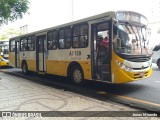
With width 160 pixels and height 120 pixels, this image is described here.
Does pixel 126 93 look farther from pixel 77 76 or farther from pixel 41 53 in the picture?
pixel 41 53

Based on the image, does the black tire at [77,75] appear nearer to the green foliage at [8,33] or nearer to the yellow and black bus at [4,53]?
the yellow and black bus at [4,53]

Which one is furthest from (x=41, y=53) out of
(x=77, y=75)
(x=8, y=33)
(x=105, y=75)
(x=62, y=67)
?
(x=8, y=33)

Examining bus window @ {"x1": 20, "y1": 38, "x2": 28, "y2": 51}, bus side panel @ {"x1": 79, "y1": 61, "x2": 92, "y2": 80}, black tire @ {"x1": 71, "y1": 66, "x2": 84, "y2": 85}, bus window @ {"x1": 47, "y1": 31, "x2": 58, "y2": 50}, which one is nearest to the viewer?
bus side panel @ {"x1": 79, "y1": 61, "x2": 92, "y2": 80}

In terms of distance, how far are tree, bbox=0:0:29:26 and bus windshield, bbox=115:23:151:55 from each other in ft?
36.5

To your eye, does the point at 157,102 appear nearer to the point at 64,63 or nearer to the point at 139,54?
the point at 139,54

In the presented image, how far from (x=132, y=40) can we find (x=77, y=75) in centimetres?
295

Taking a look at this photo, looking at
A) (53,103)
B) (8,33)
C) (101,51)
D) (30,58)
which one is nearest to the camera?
(53,103)

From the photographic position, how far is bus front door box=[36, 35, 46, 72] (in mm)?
11805

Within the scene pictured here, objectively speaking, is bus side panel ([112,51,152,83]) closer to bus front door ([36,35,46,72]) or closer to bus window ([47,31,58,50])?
bus window ([47,31,58,50])

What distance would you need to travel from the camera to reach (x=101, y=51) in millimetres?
7949

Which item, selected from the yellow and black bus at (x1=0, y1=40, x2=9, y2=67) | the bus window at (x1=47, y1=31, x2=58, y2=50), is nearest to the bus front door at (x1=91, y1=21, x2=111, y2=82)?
the bus window at (x1=47, y1=31, x2=58, y2=50)

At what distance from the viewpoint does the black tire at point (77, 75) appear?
910 cm

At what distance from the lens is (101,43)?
7.93 m

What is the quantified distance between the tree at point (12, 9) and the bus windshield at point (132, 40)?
11.1 metres
